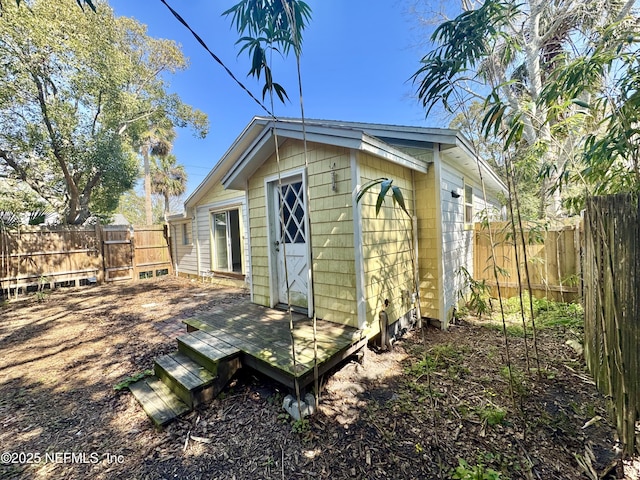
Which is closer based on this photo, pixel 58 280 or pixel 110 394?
pixel 110 394

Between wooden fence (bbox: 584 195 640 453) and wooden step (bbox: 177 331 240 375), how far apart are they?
3250 millimetres

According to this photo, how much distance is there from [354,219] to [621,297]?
7.74ft

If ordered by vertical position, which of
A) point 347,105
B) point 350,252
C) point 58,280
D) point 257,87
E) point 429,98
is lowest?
point 58,280

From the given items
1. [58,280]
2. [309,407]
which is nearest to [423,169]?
[309,407]

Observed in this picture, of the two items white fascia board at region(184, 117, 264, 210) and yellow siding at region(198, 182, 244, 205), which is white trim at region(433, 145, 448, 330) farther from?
yellow siding at region(198, 182, 244, 205)

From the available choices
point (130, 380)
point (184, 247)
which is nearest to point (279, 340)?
point (130, 380)

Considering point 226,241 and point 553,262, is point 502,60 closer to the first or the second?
point 553,262

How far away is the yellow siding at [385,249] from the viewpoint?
3482 millimetres

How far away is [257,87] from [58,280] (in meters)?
10.4

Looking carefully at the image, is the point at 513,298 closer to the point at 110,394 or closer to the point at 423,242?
the point at 423,242

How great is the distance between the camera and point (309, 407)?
8.45 ft

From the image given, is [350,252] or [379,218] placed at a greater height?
[379,218]

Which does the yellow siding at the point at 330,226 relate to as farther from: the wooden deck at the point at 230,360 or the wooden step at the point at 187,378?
the wooden step at the point at 187,378

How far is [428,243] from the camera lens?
459 cm
